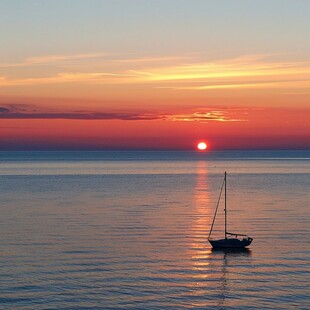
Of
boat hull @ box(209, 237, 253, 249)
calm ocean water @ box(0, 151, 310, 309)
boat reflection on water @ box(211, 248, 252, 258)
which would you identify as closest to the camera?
calm ocean water @ box(0, 151, 310, 309)

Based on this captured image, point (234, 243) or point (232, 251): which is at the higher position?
point (234, 243)

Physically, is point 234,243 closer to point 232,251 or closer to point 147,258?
point 232,251

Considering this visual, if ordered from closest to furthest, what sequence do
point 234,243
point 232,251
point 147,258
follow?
point 147,258 → point 234,243 → point 232,251

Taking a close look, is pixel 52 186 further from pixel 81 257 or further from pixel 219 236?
pixel 81 257

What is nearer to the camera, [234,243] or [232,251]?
[234,243]

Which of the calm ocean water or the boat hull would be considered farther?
the boat hull

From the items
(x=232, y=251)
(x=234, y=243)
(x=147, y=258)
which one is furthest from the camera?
(x=232, y=251)

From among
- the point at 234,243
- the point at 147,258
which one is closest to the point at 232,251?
the point at 234,243

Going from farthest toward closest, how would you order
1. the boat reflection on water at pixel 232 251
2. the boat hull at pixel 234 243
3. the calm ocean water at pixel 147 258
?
the boat hull at pixel 234 243, the boat reflection on water at pixel 232 251, the calm ocean water at pixel 147 258

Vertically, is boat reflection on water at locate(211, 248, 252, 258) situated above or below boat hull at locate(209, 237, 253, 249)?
below

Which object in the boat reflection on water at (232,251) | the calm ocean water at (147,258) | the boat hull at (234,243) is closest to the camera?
the calm ocean water at (147,258)

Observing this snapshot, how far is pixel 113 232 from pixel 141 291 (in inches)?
1232

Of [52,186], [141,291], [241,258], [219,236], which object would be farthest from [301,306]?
[52,186]

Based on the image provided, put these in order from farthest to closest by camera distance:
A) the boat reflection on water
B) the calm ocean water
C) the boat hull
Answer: the boat hull, the boat reflection on water, the calm ocean water
